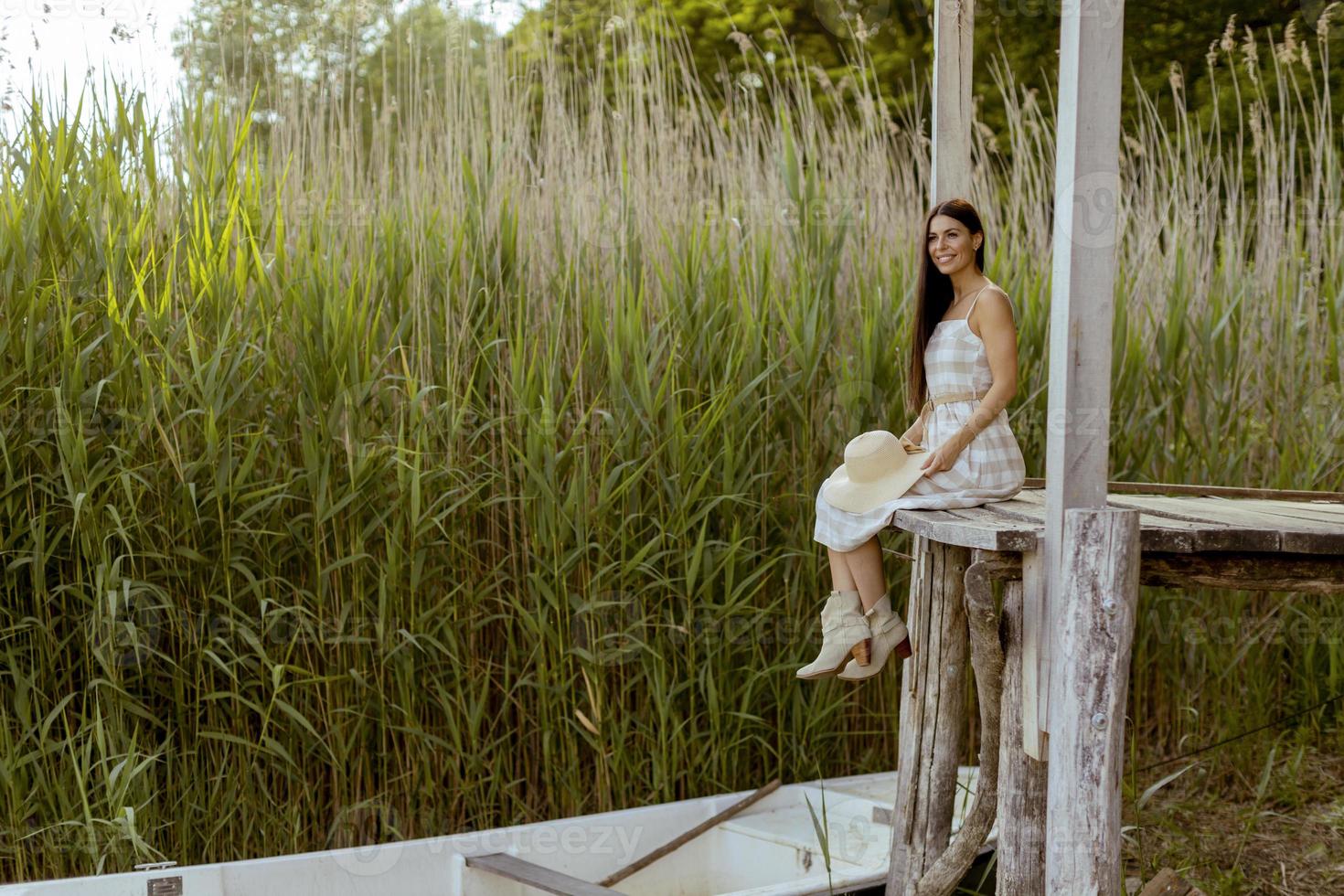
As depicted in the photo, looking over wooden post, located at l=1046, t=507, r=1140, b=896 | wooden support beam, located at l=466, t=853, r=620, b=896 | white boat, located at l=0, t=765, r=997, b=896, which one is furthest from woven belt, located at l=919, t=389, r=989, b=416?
wooden support beam, located at l=466, t=853, r=620, b=896

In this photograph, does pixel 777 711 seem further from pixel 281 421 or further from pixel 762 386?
pixel 281 421

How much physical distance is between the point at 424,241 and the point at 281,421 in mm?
643

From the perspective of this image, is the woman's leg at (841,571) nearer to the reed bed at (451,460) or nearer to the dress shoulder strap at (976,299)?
the dress shoulder strap at (976,299)

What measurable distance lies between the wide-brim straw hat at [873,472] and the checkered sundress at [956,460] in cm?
2

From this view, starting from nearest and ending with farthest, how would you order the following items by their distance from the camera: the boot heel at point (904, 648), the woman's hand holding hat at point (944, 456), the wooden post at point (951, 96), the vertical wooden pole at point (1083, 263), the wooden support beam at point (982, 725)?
the vertical wooden pole at point (1083, 263), the wooden support beam at point (982, 725), the woman's hand holding hat at point (944, 456), the boot heel at point (904, 648), the wooden post at point (951, 96)

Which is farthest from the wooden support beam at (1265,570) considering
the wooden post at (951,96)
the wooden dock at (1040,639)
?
the wooden post at (951,96)

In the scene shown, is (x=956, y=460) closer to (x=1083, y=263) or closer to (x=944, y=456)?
(x=944, y=456)

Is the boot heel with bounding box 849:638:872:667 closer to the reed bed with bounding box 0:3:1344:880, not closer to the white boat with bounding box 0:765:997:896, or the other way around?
the white boat with bounding box 0:765:997:896

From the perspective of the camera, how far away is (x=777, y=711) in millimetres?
3672

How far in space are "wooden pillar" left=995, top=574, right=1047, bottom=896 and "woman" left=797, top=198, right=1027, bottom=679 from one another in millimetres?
276

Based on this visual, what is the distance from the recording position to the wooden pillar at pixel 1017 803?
227 centimetres

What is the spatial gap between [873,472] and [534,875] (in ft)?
3.86

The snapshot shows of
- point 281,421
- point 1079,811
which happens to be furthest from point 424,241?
point 1079,811

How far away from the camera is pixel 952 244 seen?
2.63 meters
